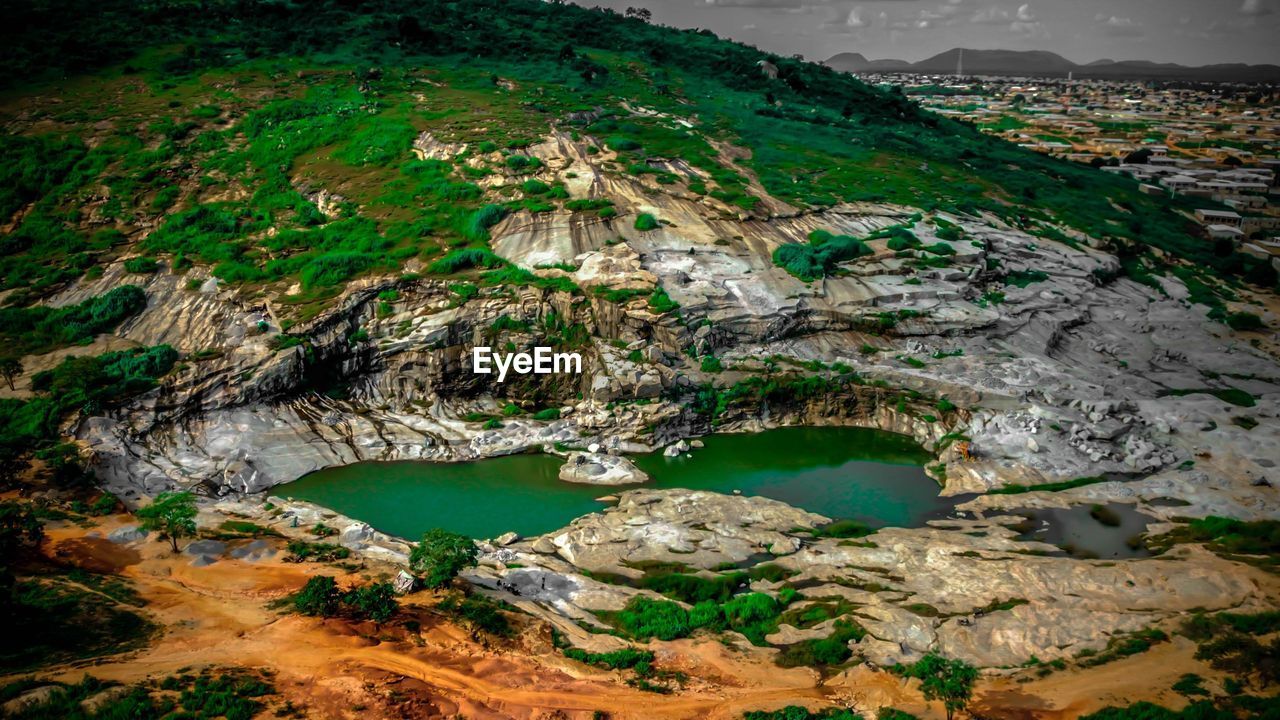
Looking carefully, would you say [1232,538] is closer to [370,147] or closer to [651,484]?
[651,484]

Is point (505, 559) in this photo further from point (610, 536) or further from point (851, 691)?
point (851, 691)

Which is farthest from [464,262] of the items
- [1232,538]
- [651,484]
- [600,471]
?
[1232,538]

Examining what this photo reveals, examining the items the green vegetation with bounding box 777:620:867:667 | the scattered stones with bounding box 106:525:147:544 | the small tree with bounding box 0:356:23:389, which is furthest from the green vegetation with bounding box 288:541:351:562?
the small tree with bounding box 0:356:23:389

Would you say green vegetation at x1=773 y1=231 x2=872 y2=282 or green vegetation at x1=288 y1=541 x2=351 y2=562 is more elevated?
green vegetation at x1=773 y1=231 x2=872 y2=282

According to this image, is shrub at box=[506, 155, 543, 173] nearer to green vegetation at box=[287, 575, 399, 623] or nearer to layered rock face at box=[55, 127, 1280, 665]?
layered rock face at box=[55, 127, 1280, 665]

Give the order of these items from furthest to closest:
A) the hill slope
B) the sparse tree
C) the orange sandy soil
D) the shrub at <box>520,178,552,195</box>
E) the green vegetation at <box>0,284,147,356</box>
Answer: the shrub at <box>520,178,552,195</box>, the green vegetation at <box>0,284,147,356</box>, the hill slope, the sparse tree, the orange sandy soil

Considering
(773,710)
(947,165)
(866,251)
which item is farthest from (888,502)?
(947,165)

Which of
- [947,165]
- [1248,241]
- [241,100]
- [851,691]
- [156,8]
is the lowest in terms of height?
[851,691]
